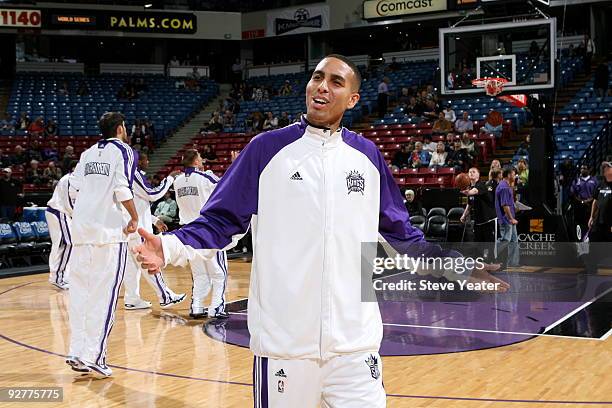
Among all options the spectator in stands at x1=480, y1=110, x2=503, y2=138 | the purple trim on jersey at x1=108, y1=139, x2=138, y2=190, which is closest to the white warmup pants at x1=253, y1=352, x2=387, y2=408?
the purple trim on jersey at x1=108, y1=139, x2=138, y2=190

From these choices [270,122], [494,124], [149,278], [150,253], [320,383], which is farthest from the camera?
[270,122]

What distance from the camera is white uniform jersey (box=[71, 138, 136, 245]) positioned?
6.63 meters

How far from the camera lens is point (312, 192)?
306 centimetres

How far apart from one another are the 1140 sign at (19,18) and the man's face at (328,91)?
1098 inches

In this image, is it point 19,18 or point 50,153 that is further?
point 19,18

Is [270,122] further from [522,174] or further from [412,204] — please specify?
[522,174]

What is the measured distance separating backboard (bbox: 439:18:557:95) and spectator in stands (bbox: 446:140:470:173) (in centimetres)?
359

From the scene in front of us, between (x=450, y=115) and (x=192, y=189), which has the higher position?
(x=450, y=115)

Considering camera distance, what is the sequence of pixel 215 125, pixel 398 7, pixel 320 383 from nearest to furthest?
pixel 320 383, pixel 398 7, pixel 215 125

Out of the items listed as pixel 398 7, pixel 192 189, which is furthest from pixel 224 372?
pixel 398 7

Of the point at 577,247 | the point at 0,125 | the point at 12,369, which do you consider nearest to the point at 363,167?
the point at 12,369

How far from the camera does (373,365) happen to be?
10.0 ft

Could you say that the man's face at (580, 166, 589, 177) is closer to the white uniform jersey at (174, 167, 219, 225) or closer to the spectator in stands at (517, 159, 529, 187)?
the spectator in stands at (517, 159, 529, 187)

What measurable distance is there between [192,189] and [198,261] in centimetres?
87
